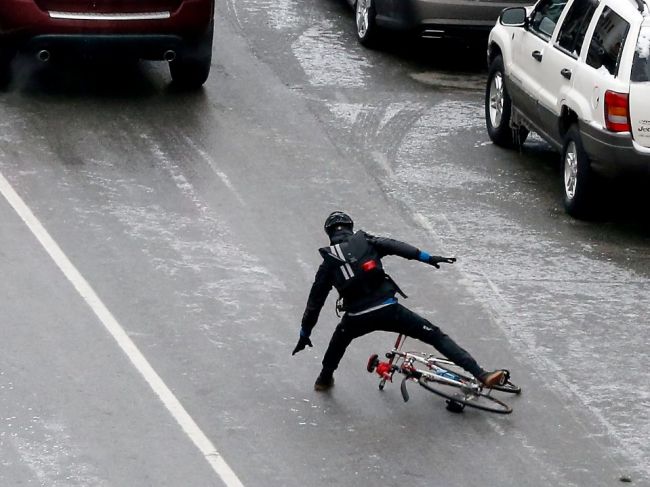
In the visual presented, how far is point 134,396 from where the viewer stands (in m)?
10.2

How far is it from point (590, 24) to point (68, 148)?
14.8 ft

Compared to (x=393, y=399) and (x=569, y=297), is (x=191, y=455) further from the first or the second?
(x=569, y=297)

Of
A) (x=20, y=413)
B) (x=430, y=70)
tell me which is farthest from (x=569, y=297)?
(x=430, y=70)

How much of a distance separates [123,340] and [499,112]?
5763mm

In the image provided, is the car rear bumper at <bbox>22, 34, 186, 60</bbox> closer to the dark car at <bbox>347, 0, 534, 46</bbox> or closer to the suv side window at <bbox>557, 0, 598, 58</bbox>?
the dark car at <bbox>347, 0, 534, 46</bbox>

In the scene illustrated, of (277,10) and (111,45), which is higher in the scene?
(111,45)

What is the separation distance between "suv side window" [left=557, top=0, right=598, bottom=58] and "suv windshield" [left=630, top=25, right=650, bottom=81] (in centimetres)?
93

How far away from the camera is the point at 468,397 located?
10.3 meters

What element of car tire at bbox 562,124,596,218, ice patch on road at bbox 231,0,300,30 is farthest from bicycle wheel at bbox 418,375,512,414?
ice patch on road at bbox 231,0,300,30

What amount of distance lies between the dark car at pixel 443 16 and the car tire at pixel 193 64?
2228 millimetres

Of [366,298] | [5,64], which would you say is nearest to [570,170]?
[366,298]

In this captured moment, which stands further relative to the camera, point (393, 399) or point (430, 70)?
point (430, 70)

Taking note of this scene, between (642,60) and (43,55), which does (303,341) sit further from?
Answer: (43,55)

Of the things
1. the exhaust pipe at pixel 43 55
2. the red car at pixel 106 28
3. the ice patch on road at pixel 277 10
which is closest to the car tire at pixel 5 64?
the red car at pixel 106 28
